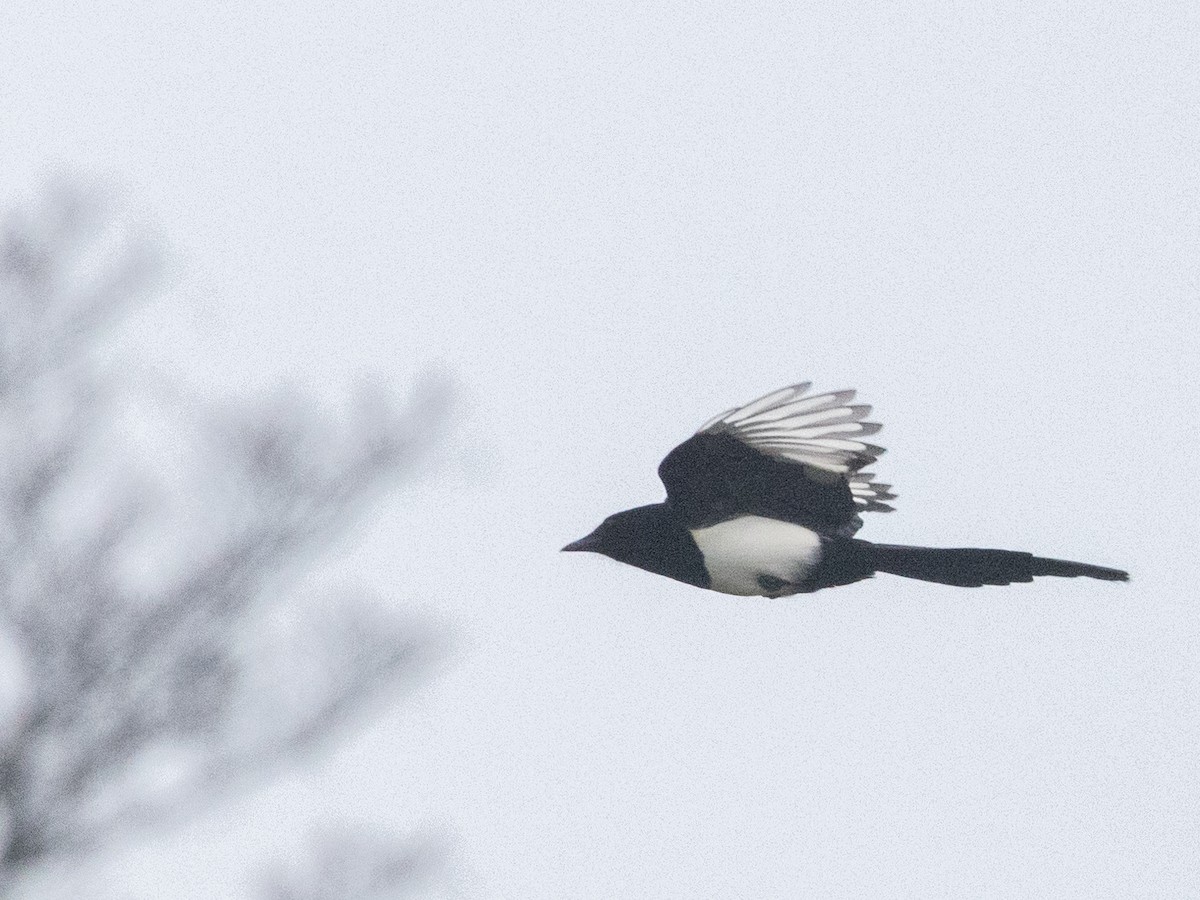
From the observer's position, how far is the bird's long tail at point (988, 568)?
19.5 ft

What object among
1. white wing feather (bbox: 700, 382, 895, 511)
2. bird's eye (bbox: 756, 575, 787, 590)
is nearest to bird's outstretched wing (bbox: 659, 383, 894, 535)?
white wing feather (bbox: 700, 382, 895, 511)

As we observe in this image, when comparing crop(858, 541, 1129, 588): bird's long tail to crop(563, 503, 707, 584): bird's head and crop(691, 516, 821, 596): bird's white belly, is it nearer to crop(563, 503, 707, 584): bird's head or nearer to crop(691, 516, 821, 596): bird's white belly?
crop(691, 516, 821, 596): bird's white belly

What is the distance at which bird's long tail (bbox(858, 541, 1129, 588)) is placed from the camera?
19.5 feet

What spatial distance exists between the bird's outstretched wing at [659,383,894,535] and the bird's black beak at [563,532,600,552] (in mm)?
211

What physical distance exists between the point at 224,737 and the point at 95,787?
0.62m

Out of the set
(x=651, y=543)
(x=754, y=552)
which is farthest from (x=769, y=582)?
(x=651, y=543)

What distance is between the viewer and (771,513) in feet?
20.0

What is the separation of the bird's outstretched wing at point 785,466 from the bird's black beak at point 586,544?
0.69ft

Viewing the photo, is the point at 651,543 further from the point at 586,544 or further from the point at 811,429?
the point at 811,429

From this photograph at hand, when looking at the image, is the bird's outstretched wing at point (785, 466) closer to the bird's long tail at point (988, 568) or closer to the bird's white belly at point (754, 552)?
the bird's white belly at point (754, 552)

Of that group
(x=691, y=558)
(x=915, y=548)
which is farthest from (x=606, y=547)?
(x=915, y=548)

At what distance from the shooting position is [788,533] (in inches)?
238

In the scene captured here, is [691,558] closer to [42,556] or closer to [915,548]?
[915,548]

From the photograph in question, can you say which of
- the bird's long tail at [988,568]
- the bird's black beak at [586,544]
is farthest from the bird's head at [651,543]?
the bird's long tail at [988,568]
